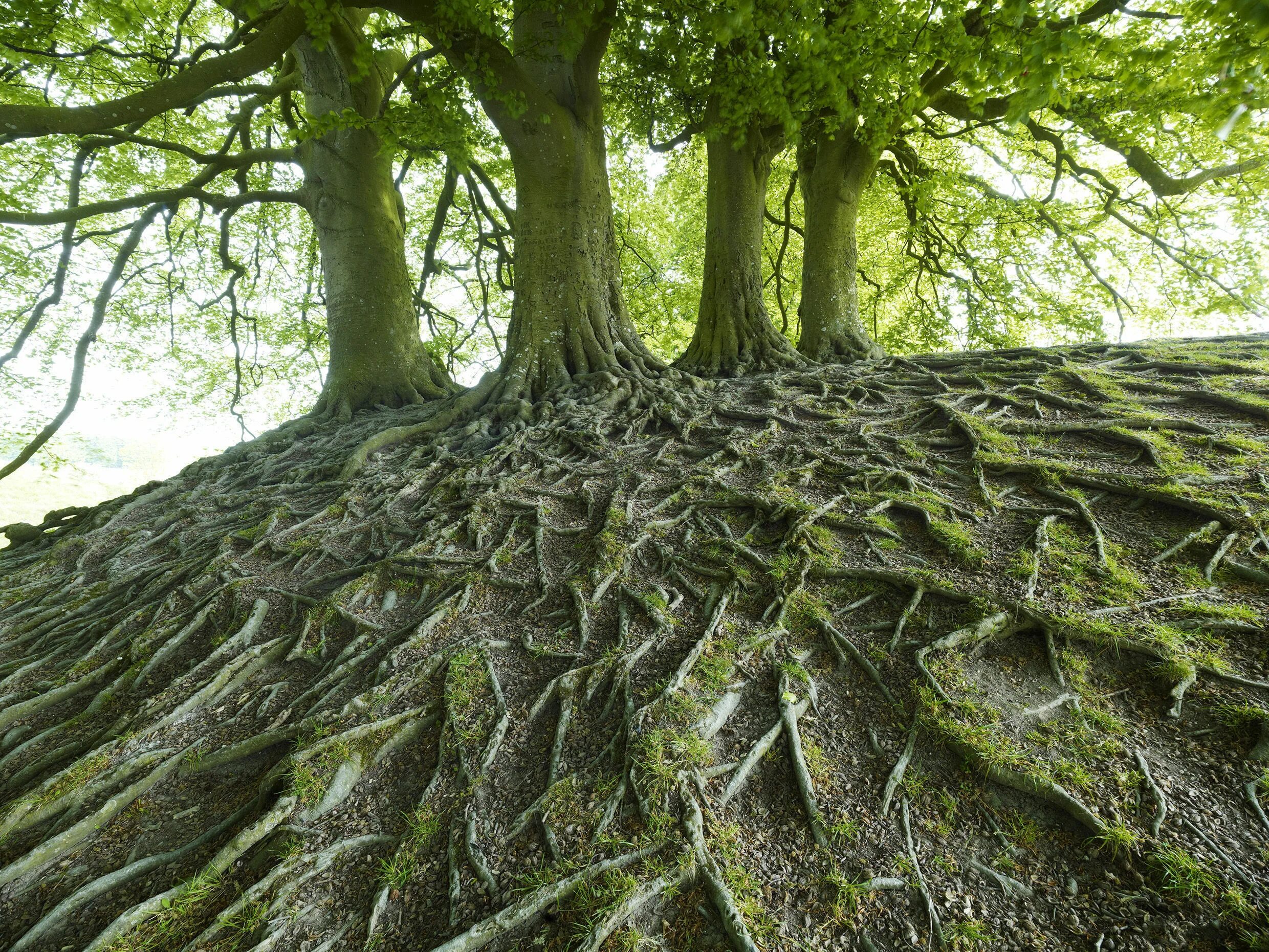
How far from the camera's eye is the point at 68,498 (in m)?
23.8

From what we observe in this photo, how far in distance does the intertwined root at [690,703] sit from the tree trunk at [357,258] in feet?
12.7

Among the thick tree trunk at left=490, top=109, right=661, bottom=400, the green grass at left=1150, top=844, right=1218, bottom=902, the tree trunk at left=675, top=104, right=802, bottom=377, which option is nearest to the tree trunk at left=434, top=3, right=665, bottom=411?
the thick tree trunk at left=490, top=109, right=661, bottom=400

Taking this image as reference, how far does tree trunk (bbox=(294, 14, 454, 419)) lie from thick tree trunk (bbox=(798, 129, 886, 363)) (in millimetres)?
6997

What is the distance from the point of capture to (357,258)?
29.1ft

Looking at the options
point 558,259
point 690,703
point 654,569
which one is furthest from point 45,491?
point 690,703

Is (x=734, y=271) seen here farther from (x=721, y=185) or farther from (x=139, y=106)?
(x=139, y=106)

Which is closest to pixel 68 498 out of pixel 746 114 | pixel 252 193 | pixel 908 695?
pixel 252 193

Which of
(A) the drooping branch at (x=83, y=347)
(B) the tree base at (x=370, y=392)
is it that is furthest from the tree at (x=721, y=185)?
(A) the drooping branch at (x=83, y=347)

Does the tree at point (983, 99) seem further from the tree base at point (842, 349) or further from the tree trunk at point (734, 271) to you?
the tree trunk at point (734, 271)

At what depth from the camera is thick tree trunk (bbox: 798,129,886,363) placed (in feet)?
30.7

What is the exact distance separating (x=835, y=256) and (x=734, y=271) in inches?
76.3

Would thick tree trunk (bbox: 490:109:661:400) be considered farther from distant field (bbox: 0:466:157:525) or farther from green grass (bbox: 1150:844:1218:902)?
distant field (bbox: 0:466:157:525)

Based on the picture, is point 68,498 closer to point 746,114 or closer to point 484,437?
point 484,437

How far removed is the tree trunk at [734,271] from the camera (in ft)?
29.4
